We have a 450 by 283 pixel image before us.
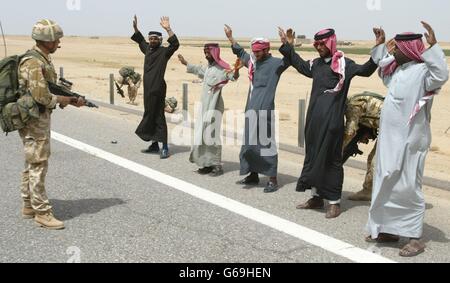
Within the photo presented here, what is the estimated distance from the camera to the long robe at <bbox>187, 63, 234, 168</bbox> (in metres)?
7.43

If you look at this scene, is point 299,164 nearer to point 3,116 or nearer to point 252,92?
point 252,92

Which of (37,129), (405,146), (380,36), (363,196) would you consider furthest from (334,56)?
(37,129)

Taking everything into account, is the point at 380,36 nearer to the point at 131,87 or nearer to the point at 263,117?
the point at 263,117

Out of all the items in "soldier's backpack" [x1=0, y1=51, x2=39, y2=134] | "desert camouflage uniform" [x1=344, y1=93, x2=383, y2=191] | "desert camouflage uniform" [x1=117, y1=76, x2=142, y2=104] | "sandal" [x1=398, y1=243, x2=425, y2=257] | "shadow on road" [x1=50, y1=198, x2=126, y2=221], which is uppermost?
"soldier's backpack" [x1=0, y1=51, x2=39, y2=134]

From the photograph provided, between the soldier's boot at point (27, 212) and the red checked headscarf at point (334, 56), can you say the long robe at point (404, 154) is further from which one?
the soldier's boot at point (27, 212)

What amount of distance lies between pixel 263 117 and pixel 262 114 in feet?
0.12

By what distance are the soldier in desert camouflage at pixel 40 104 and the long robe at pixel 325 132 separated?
239 centimetres

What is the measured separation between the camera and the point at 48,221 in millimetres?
5211

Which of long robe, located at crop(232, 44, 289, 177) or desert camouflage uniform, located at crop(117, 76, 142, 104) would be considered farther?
desert camouflage uniform, located at crop(117, 76, 142, 104)

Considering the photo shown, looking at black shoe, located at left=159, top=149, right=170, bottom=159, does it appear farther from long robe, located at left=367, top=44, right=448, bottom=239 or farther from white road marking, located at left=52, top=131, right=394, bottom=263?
long robe, located at left=367, top=44, right=448, bottom=239

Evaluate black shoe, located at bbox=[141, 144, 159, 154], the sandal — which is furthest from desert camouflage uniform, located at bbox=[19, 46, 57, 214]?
black shoe, located at bbox=[141, 144, 159, 154]

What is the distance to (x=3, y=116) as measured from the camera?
497cm
